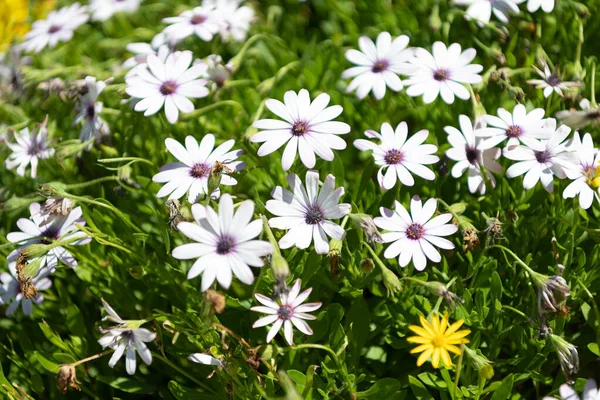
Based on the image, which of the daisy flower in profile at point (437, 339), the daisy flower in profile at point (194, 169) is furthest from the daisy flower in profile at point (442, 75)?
the daisy flower in profile at point (437, 339)

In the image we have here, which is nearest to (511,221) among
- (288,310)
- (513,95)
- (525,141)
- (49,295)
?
(525,141)

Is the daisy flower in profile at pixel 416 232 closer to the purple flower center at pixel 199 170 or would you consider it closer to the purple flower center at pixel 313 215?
the purple flower center at pixel 313 215

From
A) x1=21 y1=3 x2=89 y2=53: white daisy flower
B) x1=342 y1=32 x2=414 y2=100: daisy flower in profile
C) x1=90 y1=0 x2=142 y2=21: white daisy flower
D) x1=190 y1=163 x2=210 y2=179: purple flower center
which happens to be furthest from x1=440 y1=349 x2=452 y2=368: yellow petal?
x1=90 y1=0 x2=142 y2=21: white daisy flower

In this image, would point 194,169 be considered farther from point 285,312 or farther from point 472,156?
point 472,156

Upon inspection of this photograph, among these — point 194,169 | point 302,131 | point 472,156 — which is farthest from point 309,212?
point 472,156

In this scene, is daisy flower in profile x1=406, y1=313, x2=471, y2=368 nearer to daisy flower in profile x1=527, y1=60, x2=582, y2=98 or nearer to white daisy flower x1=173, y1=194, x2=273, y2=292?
white daisy flower x1=173, y1=194, x2=273, y2=292

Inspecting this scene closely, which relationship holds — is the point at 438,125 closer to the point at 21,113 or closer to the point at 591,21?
the point at 591,21
